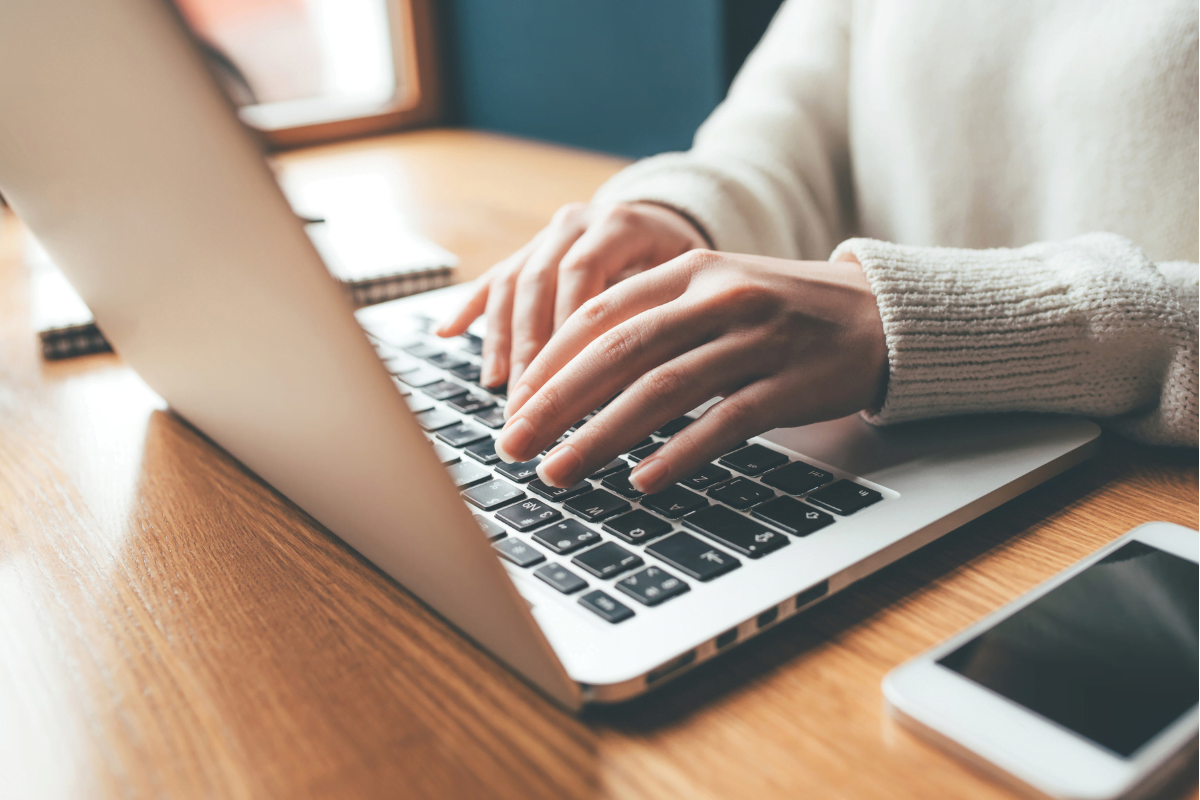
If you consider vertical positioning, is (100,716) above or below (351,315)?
Result: below

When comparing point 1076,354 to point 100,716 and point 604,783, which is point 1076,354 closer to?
point 604,783

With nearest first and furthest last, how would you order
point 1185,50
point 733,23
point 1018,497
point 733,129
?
point 1018,497
point 1185,50
point 733,129
point 733,23

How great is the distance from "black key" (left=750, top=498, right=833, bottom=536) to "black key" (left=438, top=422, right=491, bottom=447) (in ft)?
0.51

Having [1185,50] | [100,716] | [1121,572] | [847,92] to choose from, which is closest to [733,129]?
[847,92]

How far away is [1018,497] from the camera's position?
1.26ft

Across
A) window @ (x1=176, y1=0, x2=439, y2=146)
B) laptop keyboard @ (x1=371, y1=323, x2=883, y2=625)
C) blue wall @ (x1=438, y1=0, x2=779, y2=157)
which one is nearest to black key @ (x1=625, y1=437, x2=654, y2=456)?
laptop keyboard @ (x1=371, y1=323, x2=883, y2=625)

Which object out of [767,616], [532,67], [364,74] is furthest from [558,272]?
[364,74]

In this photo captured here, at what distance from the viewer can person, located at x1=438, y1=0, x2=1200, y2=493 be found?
41 centimetres

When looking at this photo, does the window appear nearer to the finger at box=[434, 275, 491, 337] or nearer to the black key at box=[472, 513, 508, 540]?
the finger at box=[434, 275, 491, 337]

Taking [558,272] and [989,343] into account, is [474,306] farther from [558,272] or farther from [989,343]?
[989,343]

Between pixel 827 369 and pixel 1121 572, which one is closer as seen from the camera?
Result: pixel 1121 572

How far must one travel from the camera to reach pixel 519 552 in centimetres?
32

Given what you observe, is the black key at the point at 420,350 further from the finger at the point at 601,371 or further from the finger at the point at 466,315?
the finger at the point at 601,371

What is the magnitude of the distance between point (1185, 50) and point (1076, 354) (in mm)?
249
